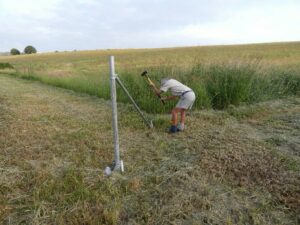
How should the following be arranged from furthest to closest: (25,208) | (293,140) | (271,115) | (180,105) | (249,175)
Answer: (271,115)
(180,105)
(293,140)
(249,175)
(25,208)

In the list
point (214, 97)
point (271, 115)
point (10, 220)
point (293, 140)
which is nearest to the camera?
point (10, 220)

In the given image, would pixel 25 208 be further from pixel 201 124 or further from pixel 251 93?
pixel 251 93

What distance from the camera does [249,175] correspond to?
3623 mm

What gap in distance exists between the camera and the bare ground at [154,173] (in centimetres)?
291

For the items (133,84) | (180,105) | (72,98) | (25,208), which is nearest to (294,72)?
(133,84)

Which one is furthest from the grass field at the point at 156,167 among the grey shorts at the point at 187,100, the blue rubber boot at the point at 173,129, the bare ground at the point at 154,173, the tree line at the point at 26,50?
the tree line at the point at 26,50

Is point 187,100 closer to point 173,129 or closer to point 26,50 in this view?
point 173,129

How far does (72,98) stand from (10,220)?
24.2ft

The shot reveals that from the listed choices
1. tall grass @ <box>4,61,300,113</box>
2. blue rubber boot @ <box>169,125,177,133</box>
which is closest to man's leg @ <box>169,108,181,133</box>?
blue rubber boot @ <box>169,125,177,133</box>

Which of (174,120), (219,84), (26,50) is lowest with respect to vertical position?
(174,120)

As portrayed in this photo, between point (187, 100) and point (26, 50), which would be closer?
point (187, 100)

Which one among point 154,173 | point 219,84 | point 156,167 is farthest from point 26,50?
point 154,173

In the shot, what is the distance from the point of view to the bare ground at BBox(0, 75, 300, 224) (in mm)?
2912

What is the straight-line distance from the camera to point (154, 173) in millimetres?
3752
